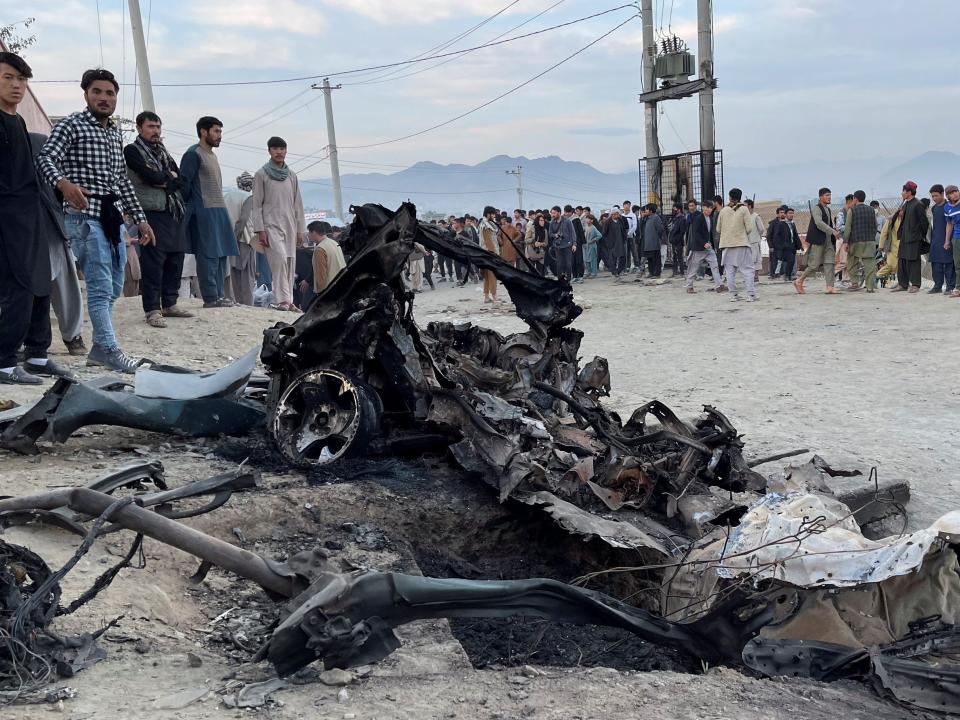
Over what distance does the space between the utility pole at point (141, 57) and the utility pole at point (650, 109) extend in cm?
1315

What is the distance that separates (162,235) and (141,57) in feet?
38.8

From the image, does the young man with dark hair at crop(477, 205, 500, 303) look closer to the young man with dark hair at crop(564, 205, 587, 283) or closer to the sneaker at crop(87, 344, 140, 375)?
the young man with dark hair at crop(564, 205, 587, 283)

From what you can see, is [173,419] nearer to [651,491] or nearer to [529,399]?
[529,399]

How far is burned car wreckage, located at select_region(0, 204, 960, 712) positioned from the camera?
2963 mm

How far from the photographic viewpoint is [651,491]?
15.8 ft

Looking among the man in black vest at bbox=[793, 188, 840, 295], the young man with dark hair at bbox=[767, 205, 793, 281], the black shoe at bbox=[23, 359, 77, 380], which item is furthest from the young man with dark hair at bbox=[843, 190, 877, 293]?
the black shoe at bbox=[23, 359, 77, 380]

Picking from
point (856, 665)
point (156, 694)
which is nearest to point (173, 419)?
point (156, 694)

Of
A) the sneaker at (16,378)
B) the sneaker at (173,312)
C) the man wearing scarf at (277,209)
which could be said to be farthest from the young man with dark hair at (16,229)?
the man wearing scarf at (277,209)

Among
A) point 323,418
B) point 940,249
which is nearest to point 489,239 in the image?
point 940,249

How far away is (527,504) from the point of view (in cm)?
447

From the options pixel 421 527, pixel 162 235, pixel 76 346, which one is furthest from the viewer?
pixel 162 235

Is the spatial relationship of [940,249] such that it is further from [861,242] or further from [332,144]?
[332,144]

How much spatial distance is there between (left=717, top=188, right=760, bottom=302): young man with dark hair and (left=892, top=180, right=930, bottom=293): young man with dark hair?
102 inches

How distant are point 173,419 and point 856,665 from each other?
4002 millimetres
